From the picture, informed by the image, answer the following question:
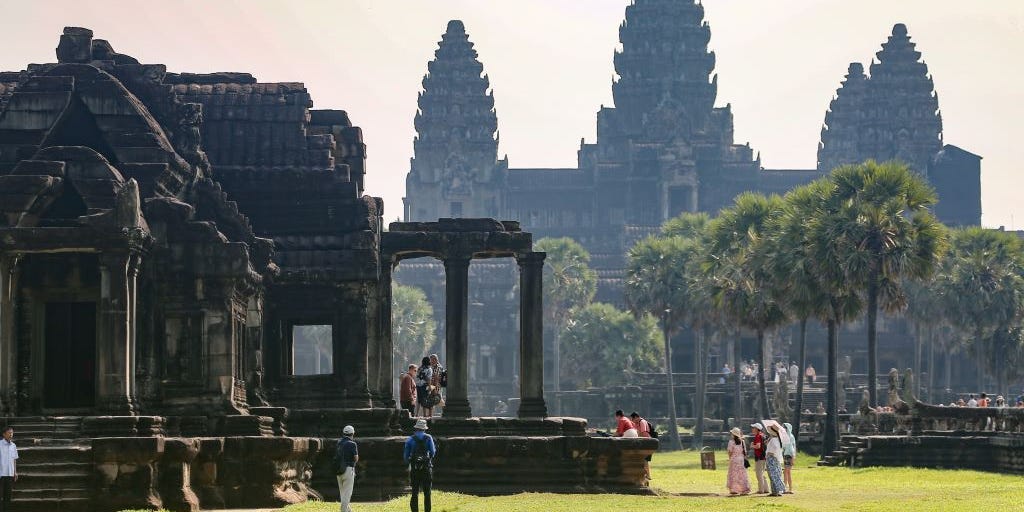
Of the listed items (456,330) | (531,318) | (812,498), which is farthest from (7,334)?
(812,498)

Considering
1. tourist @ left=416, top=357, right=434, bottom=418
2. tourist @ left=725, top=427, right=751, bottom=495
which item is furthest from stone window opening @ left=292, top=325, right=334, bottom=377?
tourist @ left=725, top=427, right=751, bottom=495

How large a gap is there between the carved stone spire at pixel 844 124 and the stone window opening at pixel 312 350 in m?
46.7

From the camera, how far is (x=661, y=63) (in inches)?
6280

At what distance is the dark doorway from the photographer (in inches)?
1355

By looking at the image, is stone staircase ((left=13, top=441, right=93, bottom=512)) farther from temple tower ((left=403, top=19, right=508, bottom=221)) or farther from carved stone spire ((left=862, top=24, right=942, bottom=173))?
carved stone spire ((left=862, top=24, right=942, bottom=173))

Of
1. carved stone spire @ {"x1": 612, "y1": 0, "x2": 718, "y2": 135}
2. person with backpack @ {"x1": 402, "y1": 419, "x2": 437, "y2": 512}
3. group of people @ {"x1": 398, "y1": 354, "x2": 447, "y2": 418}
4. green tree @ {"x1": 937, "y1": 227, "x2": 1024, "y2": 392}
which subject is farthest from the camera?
carved stone spire @ {"x1": 612, "y1": 0, "x2": 718, "y2": 135}

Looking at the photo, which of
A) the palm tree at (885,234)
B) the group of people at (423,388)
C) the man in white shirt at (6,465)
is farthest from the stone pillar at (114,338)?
the palm tree at (885,234)

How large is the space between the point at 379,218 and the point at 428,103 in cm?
10956

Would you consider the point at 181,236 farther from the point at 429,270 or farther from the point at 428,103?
the point at 428,103

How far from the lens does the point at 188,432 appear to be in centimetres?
3331

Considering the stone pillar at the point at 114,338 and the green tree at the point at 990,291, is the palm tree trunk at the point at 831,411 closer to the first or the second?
the green tree at the point at 990,291

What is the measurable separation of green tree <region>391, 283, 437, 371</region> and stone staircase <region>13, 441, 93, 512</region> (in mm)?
81795

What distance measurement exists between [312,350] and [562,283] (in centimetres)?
2747

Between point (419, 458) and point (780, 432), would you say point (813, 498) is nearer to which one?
point (780, 432)
